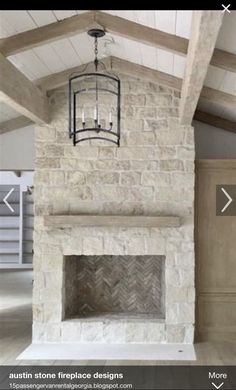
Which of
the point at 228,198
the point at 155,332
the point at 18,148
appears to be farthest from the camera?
the point at 18,148

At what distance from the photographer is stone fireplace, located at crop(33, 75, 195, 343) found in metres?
4.66

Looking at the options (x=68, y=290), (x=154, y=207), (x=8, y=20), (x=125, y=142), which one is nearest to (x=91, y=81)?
(x=125, y=142)

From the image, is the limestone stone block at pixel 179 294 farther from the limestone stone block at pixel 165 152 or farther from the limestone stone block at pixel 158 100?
the limestone stone block at pixel 158 100

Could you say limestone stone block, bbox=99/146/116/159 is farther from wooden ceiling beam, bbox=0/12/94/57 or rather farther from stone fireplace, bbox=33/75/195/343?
wooden ceiling beam, bbox=0/12/94/57

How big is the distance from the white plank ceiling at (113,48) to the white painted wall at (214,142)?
1177mm

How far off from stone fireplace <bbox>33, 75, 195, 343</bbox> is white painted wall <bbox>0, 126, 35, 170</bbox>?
2.34ft

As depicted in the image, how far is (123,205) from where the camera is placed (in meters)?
4.72

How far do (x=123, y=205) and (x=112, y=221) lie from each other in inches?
9.9

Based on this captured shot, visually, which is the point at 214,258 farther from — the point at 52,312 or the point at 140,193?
the point at 52,312

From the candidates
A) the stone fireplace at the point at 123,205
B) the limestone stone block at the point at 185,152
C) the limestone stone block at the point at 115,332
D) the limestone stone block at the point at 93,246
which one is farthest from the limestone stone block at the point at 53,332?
the limestone stone block at the point at 185,152

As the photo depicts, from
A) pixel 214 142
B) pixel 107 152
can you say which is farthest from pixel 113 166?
pixel 214 142

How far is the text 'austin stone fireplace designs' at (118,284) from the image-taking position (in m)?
5.16

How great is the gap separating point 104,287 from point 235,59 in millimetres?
2780

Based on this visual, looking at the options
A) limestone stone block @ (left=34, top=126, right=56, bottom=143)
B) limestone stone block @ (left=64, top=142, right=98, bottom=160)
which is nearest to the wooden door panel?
limestone stone block @ (left=64, top=142, right=98, bottom=160)
